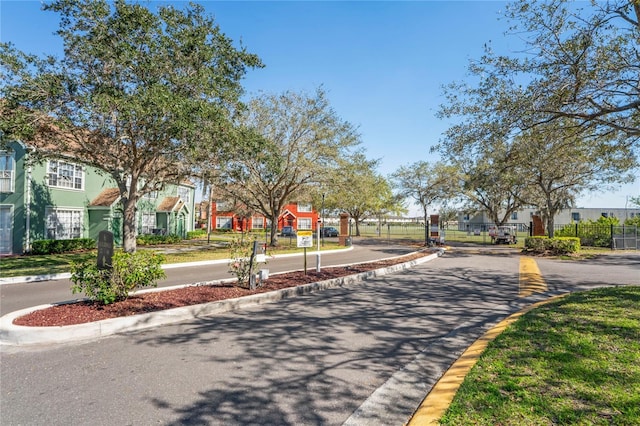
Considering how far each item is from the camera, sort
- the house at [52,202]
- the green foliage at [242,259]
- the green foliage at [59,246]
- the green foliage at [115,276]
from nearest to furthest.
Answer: the green foliage at [115,276], the green foliage at [242,259], the green foliage at [59,246], the house at [52,202]

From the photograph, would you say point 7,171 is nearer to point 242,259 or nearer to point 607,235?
point 242,259

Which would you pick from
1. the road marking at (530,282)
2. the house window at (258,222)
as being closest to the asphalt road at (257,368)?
the road marking at (530,282)

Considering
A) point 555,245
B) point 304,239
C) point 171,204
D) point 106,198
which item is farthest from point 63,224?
point 555,245

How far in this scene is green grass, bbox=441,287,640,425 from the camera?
2.88 m

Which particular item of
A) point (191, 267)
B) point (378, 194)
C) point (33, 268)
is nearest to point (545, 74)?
point (191, 267)

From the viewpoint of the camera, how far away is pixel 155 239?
25.2 metres

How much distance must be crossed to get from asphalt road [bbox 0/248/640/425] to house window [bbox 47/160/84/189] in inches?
742

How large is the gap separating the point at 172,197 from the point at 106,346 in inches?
1093

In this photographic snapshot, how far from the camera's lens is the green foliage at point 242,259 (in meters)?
8.53

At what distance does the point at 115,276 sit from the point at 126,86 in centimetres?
951

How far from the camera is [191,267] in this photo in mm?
14414

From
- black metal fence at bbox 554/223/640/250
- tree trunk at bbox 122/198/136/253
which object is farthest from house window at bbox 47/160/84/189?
black metal fence at bbox 554/223/640/250

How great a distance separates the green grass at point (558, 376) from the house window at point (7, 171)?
2350 centimetres

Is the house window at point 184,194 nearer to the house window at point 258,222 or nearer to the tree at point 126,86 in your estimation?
the tree at point 126,86
